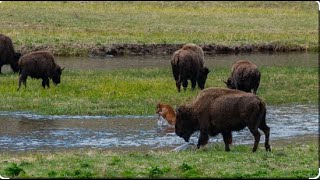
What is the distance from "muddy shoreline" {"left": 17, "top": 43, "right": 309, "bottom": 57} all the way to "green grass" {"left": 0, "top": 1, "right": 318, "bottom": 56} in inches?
3.0

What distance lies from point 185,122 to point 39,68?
10068 millimetres

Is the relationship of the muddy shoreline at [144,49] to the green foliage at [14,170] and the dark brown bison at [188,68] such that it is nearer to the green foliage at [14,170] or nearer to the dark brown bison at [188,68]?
the dark brown bison at [188,68]

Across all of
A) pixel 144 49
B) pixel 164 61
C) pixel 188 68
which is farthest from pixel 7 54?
pixel 144 49

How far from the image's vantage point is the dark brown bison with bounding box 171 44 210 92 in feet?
77.2

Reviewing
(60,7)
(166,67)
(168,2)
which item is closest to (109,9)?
(60,7)

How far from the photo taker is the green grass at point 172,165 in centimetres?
1141

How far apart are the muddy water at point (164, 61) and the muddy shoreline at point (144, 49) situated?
39.4 inches

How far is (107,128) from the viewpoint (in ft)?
58.5

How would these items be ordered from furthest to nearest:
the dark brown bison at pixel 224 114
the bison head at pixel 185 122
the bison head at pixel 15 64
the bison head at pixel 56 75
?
the bison head at pixel 15 64
the bison head at pixel 56 75
the bison head at pixel 185 122
the dark brown bison at pixel 224 114

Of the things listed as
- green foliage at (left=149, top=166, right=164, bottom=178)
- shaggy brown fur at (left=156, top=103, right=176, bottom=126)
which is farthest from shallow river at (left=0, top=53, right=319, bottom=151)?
green foliage at (left=149, top=166, right=164, bottom=178)

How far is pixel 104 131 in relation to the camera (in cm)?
1747

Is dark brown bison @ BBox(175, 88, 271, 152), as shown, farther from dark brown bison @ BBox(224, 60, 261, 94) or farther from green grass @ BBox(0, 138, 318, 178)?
dark brown bison @ BBox(224, 60, 261, 94)

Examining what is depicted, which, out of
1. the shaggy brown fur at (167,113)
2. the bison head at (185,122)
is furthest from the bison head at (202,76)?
the bison head at (185,122)

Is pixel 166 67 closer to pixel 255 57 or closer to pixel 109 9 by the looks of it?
pixel 255 57
